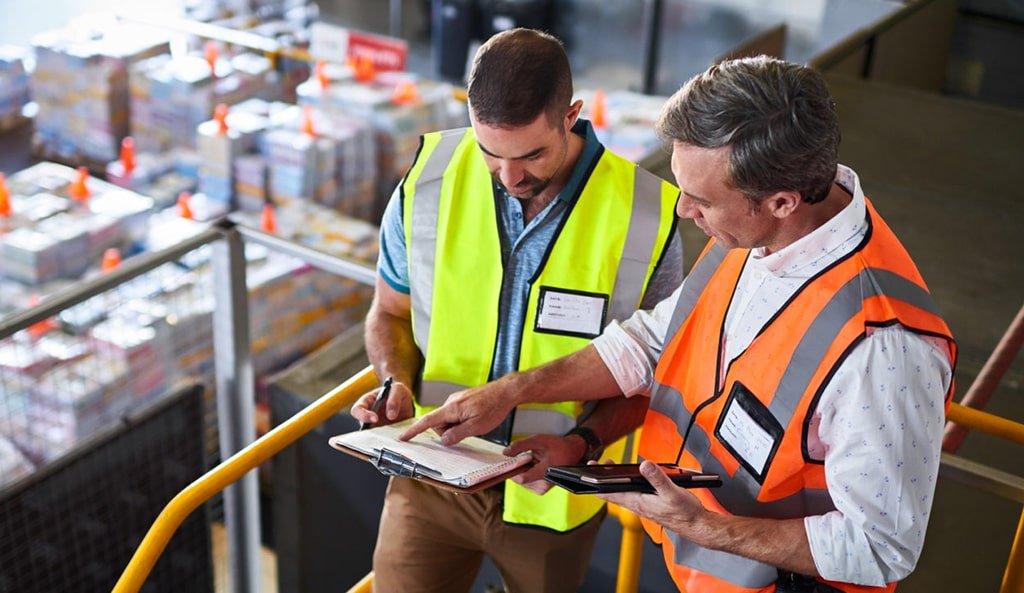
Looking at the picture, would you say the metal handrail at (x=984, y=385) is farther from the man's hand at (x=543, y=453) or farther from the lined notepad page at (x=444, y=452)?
the lined notepad page at (x=444, y=452)

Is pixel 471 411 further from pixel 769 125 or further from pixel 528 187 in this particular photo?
pixel 769 125

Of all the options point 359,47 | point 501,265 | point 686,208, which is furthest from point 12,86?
point 686,208

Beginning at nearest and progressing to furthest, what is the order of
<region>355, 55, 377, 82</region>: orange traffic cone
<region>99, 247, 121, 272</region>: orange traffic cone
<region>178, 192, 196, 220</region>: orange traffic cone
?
<region>99, 247, 121, 272</region>: orange traffic cone → <region>178, 192, 196, 220</region>: orange traffic cone → <region>355, 55, 377, 82</region>: orange traffic cone

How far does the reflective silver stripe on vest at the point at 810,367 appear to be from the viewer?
168 centimetres

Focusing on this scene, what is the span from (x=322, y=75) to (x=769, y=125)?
5.42 meters

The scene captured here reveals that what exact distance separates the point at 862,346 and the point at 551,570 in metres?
1.03

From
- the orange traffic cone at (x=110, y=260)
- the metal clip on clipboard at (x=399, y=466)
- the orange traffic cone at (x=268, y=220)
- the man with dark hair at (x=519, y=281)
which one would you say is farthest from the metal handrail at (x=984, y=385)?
the orange traffic cone at (x=268, y=220)

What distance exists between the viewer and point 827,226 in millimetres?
1722

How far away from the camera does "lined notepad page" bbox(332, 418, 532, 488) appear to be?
1.96 meters

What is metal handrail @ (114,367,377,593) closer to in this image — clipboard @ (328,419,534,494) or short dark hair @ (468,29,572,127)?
clipboard @ (328,419,534,494)

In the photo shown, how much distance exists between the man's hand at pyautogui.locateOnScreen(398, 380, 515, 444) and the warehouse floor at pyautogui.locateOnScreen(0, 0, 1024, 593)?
4.07ft

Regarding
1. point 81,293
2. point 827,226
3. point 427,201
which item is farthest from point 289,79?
point 827,226

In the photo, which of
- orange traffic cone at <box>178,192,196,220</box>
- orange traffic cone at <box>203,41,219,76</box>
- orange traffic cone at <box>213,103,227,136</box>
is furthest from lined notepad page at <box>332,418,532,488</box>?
orange traffic cone at <box>203,41,219,76</box>

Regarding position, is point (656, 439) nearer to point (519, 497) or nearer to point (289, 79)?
point (519, 497)
